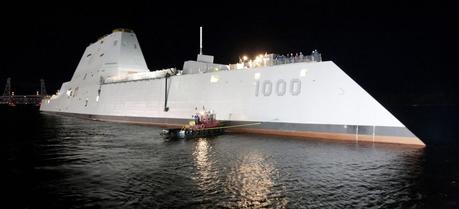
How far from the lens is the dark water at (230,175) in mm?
11641

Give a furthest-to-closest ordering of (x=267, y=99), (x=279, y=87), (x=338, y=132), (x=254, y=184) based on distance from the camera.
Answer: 1. (x=267, y=99)
2. (x=279, y=87)
3. (x=338, y=132)
4. (x=254, y=184)

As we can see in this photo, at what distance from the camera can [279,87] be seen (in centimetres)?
2812

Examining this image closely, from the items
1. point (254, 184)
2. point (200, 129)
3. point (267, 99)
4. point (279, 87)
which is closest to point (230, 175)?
point (254, 184)

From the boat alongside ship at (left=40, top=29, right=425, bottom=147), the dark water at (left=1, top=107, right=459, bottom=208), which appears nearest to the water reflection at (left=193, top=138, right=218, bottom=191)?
the dark water at (left=1, top=107, right=459, bottom=208)

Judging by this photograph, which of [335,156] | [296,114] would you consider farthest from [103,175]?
[296,114]

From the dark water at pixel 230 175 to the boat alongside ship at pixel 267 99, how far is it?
5.99ft

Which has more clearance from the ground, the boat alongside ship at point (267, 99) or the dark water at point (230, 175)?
the boat alongside ship at point (267, 99)

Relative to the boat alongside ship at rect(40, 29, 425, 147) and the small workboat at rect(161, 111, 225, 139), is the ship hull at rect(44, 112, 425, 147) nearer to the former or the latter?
the boat alongside ship at rect(40, 29, 425, 147)

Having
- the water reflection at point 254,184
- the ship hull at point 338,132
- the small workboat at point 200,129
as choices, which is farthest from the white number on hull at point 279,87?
the water reflection at point 254,184

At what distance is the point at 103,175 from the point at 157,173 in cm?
214

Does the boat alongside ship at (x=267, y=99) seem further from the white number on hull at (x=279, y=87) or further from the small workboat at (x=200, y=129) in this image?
the small workboat at (x=200, y=129)

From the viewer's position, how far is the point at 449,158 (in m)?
19.8

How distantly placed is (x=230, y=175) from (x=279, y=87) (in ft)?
46.3

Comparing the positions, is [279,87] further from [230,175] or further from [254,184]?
[254,184]
